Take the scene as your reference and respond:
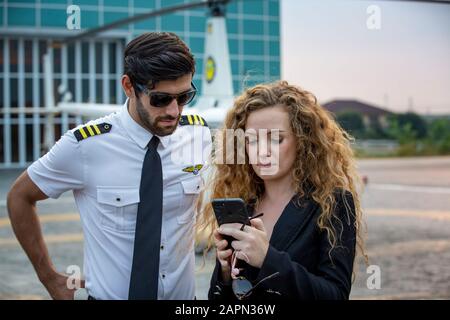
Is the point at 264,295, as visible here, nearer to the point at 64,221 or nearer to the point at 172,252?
the point at 172,252

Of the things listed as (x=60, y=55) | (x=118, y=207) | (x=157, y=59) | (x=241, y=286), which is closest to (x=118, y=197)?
(x=118, y=207)

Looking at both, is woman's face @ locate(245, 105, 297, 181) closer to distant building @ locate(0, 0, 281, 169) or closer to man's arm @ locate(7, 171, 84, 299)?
man's arm @ locate(7, 171, 84, 299)

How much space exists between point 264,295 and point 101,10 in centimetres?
2702

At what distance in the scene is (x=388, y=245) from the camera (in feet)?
29.8

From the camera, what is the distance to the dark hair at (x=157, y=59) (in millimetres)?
2227

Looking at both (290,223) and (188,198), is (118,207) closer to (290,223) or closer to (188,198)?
(188,198)

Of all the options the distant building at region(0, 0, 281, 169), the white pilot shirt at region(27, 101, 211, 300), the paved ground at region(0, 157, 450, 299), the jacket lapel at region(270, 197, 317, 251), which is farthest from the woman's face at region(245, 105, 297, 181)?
the distant building at region(0, 0, 281, 169)

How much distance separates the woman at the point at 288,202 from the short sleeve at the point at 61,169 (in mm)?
478

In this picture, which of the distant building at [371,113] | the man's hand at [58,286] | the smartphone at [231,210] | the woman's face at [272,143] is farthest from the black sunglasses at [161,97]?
the distant building at [371,113]

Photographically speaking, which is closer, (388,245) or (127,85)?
(127,85)

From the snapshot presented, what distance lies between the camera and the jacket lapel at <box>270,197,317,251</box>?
2.03 metres

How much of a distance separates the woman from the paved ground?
0.72 metres

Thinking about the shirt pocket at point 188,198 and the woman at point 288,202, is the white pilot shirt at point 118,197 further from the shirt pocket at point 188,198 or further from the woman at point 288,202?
the woman at point 288,202

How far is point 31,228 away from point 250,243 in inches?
40.7
